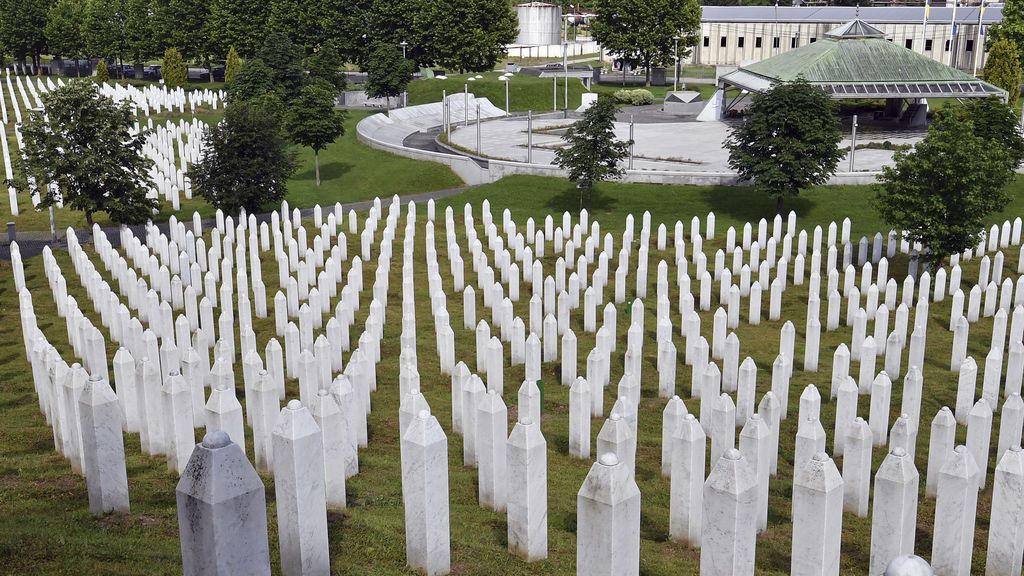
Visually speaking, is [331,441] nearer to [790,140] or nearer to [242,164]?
[242,164]

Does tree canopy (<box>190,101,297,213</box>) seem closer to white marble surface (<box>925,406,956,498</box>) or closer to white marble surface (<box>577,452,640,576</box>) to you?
white marble surface (<box>925,406,956,498</box>)

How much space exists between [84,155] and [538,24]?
8845cm

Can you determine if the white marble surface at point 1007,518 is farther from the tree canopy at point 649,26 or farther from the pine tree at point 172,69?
the tree canopy at point 649,26

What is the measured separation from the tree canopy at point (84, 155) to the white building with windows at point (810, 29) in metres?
64.1

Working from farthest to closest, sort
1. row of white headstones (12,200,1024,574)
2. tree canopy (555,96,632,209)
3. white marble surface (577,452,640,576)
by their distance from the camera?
1. tree canopy (555,96,632,209)
2. row of white headstones (12,200,1024,574)
3. white marble surface (577,452,640,576)

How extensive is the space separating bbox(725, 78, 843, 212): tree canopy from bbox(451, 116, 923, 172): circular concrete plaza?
496cm

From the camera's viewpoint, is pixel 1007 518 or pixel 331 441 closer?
pixel 1007 518

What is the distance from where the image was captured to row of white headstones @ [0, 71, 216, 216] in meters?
35.2

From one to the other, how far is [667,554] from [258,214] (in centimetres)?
2560

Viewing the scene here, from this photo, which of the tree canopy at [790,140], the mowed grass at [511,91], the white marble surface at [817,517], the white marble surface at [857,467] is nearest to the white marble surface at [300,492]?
the white marble surface at [817,517]

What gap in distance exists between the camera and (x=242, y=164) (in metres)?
30.9

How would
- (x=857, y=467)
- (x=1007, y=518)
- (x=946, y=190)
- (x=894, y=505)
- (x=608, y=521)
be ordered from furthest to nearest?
1. (x=946, y=190)
2. (x=857, y=467)
3. (x=1007, y=518)
4. (x=894, y=505)
5. (x=608, y=521)

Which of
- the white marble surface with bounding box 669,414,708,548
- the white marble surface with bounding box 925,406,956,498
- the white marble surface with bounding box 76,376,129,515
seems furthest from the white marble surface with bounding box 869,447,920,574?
the white marble surface with bounding box 76,376,129,515

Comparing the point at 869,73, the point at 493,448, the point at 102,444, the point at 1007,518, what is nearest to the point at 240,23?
the point at 869,73
